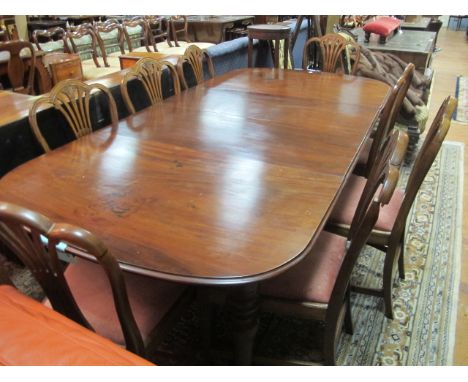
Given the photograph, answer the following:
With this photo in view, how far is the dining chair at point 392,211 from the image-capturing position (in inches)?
50.7

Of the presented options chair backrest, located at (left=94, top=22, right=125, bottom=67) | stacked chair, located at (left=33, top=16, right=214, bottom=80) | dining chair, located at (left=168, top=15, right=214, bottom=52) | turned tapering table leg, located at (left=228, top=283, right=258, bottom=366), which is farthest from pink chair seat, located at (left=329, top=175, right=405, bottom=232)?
dining chair, located at (left=168, top=15, right=214, bottom=52)

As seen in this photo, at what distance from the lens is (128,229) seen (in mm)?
1056

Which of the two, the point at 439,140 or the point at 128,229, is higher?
the point at 439,140

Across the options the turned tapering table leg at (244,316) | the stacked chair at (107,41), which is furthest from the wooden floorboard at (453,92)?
the stacked chair at (107,41)

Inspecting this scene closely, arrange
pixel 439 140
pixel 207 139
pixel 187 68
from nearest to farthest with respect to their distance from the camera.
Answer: pixel 439 140 → pixel 207 139 → pixel 187 68

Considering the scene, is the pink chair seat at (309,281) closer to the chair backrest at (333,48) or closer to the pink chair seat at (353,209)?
the pink chair seat at (353,209)

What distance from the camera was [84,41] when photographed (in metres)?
4.64

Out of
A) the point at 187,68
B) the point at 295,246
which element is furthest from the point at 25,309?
the point at 187,68

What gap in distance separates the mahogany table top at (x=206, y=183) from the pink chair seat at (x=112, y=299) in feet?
0.59

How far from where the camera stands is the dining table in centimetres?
98

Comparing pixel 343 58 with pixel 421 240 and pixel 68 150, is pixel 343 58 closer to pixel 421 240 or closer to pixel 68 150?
pixel 421 240

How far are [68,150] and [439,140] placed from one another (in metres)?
1.32

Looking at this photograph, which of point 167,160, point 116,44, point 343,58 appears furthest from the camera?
point 116,44
